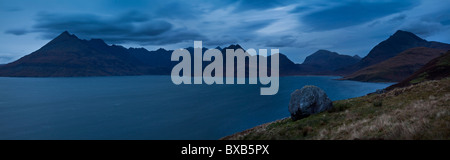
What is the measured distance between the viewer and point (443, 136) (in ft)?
28.7

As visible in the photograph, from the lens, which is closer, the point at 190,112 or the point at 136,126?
the point at 136,126

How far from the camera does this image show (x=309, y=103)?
84.8 feet

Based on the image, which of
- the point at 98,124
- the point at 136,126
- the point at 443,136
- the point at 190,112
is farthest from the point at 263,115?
the point at 443,136

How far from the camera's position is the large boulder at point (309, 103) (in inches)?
1013

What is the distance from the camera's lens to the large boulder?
25.7 meters
